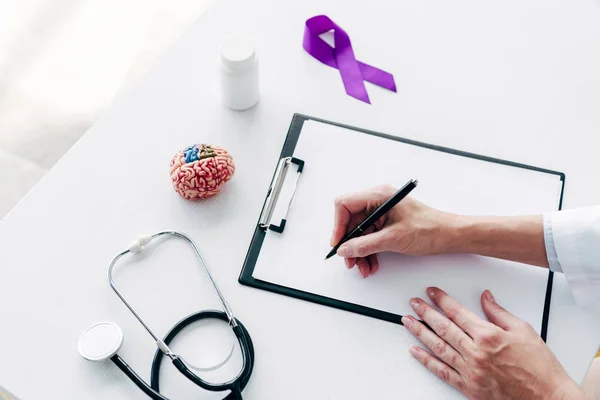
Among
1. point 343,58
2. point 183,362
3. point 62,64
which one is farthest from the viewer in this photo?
point 62,64

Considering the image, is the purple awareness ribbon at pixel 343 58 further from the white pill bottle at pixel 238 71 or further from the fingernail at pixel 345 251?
the fingernail at pixel 345 251

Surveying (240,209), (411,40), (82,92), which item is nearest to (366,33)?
(411,40)

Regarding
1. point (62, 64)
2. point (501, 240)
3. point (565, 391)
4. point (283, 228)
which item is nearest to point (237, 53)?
point (283, 228)

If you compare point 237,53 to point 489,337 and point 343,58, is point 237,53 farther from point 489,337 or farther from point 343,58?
point 489,337

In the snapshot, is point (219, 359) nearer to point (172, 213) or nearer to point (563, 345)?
point (172, 213)

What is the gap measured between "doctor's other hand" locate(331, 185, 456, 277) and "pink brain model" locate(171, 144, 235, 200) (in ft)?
0.63

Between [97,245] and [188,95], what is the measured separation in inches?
13.3

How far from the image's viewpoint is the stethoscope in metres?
0.77

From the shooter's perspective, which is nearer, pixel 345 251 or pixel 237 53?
pixel 345 251

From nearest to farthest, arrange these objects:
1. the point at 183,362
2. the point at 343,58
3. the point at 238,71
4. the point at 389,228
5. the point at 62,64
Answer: the point at 183,362
the point at 389,228
the point at 238,71
the point at 343,58
the point at 62,64

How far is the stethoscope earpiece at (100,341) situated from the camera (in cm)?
80

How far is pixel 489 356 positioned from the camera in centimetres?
82

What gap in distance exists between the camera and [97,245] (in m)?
0.91

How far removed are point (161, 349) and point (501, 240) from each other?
1.77 ft
